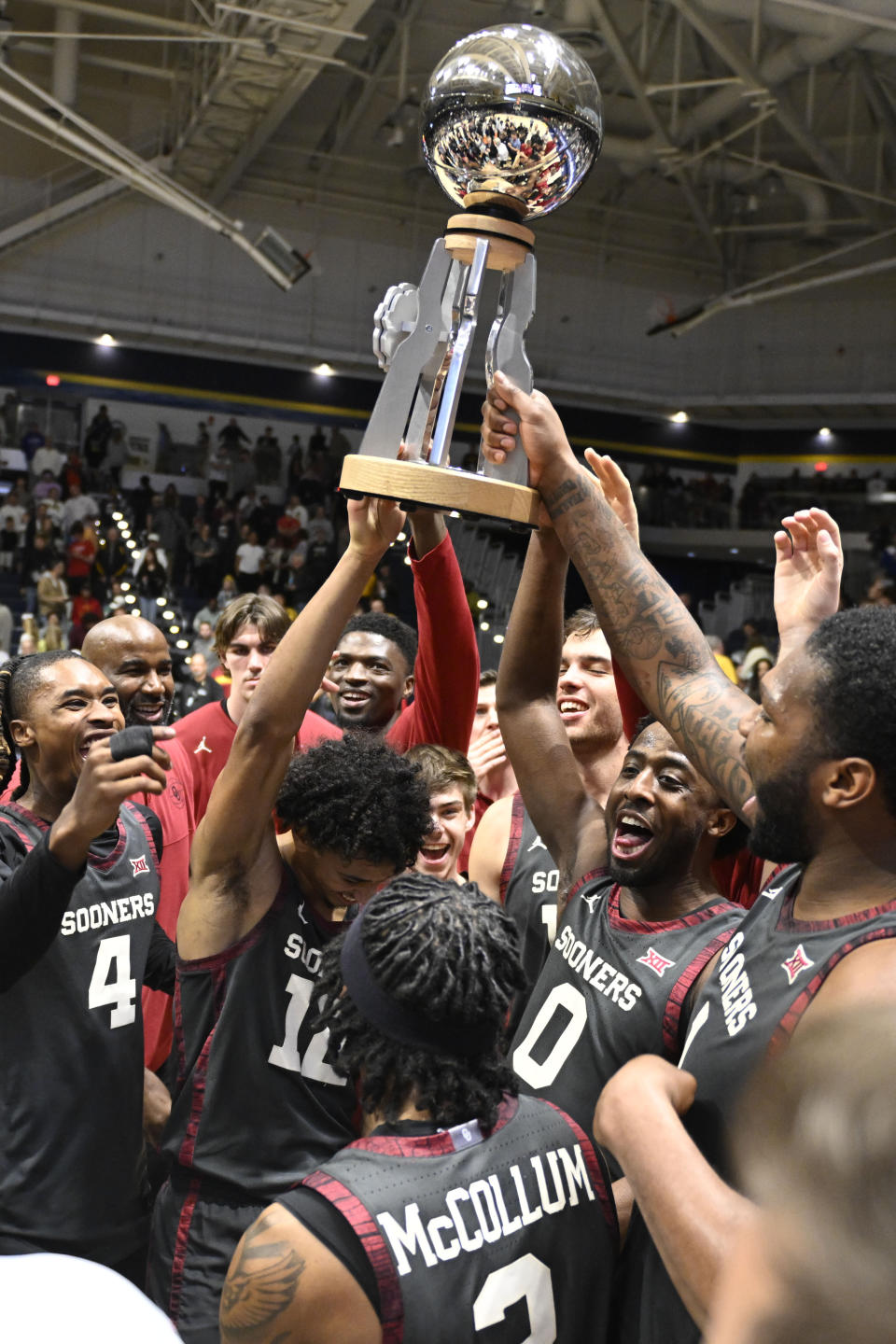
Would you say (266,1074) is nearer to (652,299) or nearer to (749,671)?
(749,671)

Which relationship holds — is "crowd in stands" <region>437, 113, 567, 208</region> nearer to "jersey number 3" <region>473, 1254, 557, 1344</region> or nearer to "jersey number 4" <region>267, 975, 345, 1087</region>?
"jersey number 4" <region>267, 975, 345, 1087</region>

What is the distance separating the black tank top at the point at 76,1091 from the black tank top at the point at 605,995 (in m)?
0.94

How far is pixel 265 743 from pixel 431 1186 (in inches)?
33.9

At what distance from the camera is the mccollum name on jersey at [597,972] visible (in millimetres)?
2156

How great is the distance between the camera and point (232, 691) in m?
4.17

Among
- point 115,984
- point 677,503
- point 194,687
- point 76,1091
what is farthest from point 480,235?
point 677,503

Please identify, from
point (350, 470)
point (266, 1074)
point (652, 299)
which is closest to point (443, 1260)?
point (266, 1074)

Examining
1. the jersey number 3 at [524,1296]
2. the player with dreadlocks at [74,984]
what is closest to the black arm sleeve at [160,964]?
the player with dreadlocks at [74,984]

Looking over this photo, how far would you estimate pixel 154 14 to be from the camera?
16.8 m

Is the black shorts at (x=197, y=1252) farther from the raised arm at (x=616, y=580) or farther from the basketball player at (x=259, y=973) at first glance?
the raised arm at (x=616, y=580)

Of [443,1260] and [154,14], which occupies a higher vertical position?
[154,14]

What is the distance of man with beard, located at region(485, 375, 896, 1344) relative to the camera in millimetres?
1438

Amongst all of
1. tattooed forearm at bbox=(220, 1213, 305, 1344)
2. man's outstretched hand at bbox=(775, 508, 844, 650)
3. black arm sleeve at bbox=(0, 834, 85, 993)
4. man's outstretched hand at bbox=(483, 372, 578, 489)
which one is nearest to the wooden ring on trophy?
man's outstretched hand at bbox=(483, 372, 578, 489)

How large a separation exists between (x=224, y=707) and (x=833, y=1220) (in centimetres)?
→ 367
